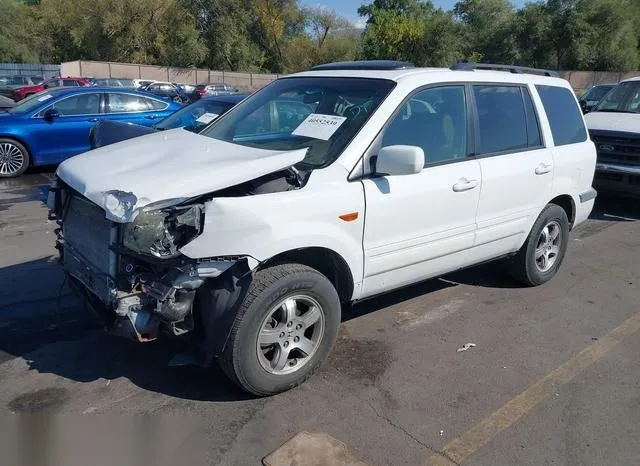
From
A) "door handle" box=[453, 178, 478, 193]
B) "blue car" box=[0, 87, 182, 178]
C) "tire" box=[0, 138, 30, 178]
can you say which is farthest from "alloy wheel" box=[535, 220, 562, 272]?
"tire" box=[0, 138, 30, 178]

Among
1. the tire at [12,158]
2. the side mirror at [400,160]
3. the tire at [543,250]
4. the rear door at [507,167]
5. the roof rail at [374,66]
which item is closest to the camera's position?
the side mirror at [400,160]

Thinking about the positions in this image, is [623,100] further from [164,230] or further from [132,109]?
[164,230]

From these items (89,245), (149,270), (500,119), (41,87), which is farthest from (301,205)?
(41,87)

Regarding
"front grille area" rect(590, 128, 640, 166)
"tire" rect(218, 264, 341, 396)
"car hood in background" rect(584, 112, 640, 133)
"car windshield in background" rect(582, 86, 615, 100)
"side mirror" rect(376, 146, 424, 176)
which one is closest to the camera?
"tire" rect(218, 264, 341, 396)

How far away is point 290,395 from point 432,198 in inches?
64.4

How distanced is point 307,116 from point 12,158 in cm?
807

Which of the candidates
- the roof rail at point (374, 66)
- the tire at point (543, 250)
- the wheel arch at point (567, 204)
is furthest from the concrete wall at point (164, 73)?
the roof rail at point (374, 66)

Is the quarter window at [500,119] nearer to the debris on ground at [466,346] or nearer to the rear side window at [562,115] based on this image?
the rear side window at [562,115]

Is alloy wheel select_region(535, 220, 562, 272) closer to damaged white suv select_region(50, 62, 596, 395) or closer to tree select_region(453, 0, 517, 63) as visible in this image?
damaged white suv select_region(50, 62, 596, 395)

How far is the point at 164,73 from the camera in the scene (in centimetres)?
5069

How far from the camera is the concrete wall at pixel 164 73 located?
1839 inches

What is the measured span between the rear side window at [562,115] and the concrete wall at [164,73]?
43445 mm

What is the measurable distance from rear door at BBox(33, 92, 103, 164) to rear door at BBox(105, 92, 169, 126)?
441mm

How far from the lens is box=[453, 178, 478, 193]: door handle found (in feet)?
14.0
